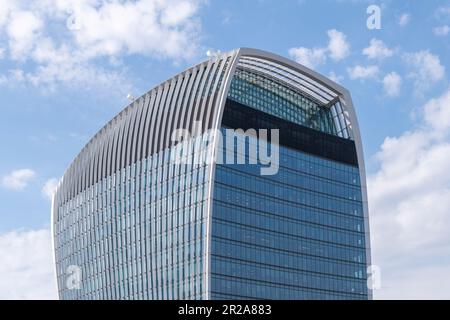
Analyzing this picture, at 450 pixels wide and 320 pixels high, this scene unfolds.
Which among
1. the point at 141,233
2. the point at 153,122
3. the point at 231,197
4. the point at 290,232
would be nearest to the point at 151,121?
the point at 153,122

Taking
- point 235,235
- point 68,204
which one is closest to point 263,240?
point 235,235

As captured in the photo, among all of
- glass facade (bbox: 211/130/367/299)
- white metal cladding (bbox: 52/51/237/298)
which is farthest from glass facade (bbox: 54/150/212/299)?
glass facade (bbox: 211/130/367/299)

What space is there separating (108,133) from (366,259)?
1793 inches

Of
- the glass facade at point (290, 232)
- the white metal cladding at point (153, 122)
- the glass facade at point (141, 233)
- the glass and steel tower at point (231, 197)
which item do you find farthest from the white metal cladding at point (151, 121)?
the glass facade at point (290, 232)

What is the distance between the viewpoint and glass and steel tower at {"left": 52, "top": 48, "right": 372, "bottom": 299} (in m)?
103

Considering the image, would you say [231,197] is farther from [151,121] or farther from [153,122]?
[151,121]

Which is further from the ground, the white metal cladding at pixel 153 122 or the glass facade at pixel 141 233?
the white metal cladding at pixel 153 122

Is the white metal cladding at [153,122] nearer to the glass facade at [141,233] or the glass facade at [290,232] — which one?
the glass facade at [141,233]

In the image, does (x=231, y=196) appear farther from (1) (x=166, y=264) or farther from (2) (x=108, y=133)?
(2) (x=108, y=133)

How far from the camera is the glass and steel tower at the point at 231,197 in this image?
337ft

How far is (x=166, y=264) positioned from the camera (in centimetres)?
10888
